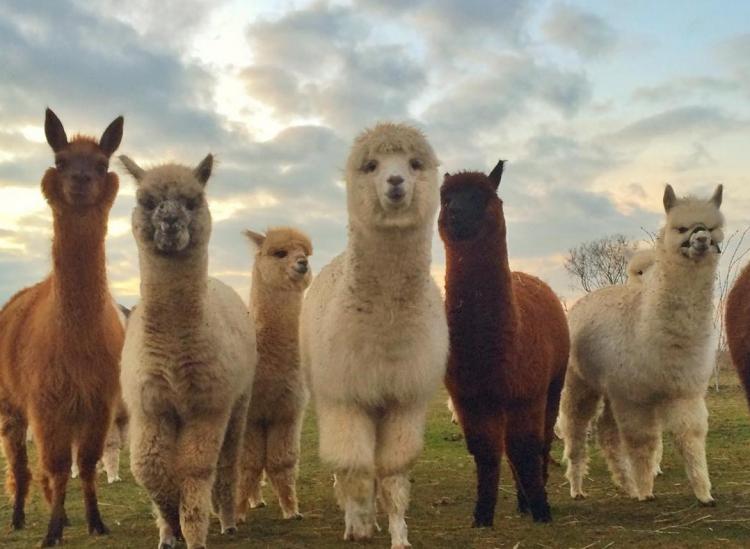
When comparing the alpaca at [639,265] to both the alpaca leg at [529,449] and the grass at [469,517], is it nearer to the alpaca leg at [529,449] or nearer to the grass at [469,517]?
the grass at [469,517]

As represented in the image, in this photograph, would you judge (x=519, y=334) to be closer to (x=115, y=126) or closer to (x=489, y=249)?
(x=489, y=249)

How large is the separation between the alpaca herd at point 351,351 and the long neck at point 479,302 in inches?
0.6

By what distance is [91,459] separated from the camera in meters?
6.16

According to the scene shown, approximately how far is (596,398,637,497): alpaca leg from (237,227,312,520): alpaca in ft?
9.98

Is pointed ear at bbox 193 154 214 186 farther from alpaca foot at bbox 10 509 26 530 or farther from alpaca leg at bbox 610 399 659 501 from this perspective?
alpaca leg at bbox 610 399 659 501

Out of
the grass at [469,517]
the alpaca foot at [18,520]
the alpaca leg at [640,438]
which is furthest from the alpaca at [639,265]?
the alpaca foot at [18,520]

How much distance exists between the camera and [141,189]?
4.98 metres

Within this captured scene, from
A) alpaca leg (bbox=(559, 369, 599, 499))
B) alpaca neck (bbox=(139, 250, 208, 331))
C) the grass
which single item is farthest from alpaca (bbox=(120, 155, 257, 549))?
alpaca leg (bbox=(559, 369, 599, 499))

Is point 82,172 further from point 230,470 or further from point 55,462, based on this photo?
point 230,470

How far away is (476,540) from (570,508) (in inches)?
67.4

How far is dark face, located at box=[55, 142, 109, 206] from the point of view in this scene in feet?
19.6

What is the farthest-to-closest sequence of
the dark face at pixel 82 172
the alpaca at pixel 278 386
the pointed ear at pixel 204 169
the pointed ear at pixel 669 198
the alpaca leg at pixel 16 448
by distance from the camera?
the alpaca leg at pixel 16 448, the pointed ear at pixel 669 198, the alpaca at pixel 278 386, the dark face at pixel 82 172, the pointed ear at pixel 204 169

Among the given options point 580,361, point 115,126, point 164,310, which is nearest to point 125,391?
point 164,310

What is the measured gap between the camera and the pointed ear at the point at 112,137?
6492 mm
